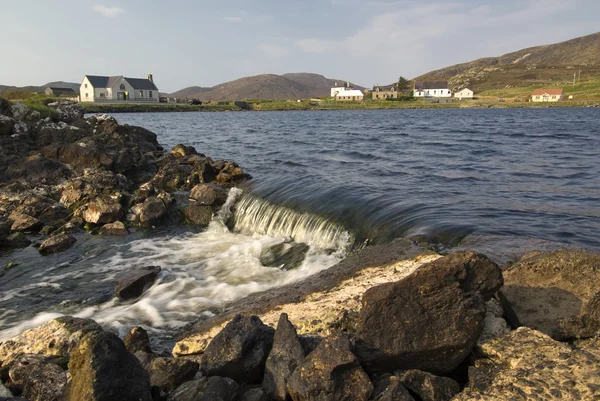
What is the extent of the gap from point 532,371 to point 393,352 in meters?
1.80

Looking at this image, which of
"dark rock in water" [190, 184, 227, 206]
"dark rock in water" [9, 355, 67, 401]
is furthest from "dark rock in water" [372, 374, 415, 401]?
"dark rock in water" [190, 184, 227, 206]

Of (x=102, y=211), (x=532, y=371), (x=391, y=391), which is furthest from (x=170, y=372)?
(x=102, y=211)

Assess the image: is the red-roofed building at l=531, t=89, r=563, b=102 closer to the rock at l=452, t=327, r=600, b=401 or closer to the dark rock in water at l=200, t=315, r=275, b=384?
the rock at l=452, t=327, r=600, b=401

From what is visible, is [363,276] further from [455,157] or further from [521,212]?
[455,157]

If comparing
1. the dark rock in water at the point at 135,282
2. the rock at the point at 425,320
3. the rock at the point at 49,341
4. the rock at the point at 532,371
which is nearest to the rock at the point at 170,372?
the rock at the point at 49,341

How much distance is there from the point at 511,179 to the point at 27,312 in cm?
2231

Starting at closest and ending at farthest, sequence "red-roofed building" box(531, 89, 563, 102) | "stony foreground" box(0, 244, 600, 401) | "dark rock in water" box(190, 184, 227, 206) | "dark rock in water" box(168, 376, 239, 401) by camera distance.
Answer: "stony foreground" box(0, 244, 600, 401) → "dark rock in water" box(168, 376, 239, 401) → "dark rock in water" box(190, 184, 227, 206) → "red-roofed building" box(531, 89, 563, 102)

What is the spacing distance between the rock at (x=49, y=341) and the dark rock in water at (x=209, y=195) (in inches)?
481

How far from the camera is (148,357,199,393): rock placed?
6500mm

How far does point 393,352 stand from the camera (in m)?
6.20

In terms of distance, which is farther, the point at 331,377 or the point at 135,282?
the point at 135,282

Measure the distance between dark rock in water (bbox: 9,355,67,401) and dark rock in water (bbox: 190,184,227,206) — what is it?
13.5m

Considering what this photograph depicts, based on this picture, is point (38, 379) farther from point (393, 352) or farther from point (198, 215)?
point (198, 215)

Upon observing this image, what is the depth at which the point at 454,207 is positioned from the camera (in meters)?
16.9
